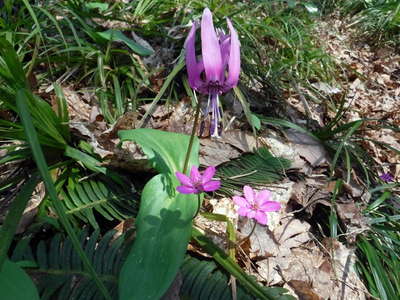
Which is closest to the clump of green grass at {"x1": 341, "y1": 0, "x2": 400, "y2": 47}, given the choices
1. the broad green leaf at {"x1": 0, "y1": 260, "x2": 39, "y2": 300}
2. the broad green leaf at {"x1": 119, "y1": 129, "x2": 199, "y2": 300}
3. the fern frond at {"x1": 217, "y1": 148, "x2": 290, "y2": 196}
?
the fern frond at {"x1": 217, "y1": 148, "x2": 290, "y2": 196}

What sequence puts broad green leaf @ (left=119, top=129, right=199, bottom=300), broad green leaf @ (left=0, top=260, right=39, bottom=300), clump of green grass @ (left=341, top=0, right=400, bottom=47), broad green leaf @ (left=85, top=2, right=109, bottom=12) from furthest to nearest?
clump of green grass @ (left=341, top=0, right=400, bottom=47) → broad green leaf @ (left=85, top=2, right=109, bottom=12) → broad green leaf @ (left=119, top=129, right=199, bottom=300) → broad green leaf @ (left=0, top=260, right=39, bottom=300)

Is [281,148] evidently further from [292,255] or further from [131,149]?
[131,149]

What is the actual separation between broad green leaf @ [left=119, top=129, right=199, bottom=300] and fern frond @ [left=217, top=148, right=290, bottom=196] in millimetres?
350

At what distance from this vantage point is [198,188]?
4.42 feet

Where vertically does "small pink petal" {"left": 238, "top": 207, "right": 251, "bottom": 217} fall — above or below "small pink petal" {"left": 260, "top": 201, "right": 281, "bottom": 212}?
below

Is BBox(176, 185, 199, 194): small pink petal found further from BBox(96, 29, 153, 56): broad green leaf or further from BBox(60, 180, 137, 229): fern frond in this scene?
BBox(96, 29, 153, 56): broad green leaf

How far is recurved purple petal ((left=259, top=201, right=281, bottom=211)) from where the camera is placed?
145 cm

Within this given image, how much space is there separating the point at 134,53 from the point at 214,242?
1.69 m

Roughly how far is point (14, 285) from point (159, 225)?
0.50 m

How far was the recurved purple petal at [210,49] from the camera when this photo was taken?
3.96 feet

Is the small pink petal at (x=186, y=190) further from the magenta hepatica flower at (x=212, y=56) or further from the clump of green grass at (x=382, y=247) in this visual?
the clump of green grass at (x=382, y=247)

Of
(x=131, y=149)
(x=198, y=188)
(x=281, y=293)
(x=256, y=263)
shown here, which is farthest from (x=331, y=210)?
(x=131, y=149)

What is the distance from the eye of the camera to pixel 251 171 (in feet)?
6.74

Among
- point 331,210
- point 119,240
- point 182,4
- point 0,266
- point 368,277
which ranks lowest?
point 368,277
